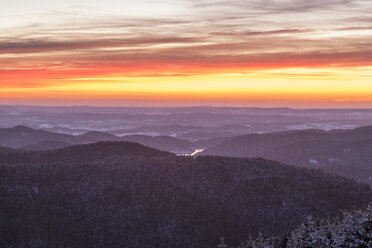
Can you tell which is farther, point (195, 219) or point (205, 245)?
point (195, 219)

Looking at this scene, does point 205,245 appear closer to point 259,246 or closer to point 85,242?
point 85,242

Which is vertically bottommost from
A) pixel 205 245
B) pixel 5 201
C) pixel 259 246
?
pixel 205 245

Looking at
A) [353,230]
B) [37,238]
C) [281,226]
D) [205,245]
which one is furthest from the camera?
[281,226]

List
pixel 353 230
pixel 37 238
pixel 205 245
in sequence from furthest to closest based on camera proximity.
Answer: pixel 205 245 < pixel 37 238 < pixel 353 230

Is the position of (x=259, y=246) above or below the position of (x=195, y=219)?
above

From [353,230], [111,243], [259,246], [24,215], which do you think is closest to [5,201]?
[24,215]

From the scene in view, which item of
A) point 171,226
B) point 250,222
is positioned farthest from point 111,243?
point 250,222

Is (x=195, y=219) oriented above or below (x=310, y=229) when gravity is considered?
below

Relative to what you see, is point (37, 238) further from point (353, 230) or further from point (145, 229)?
point (353, 230)

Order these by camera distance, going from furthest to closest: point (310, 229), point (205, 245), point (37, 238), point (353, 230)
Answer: point (205, 245) → point (37, 238) → point (310, 229) → point (353, 230)
